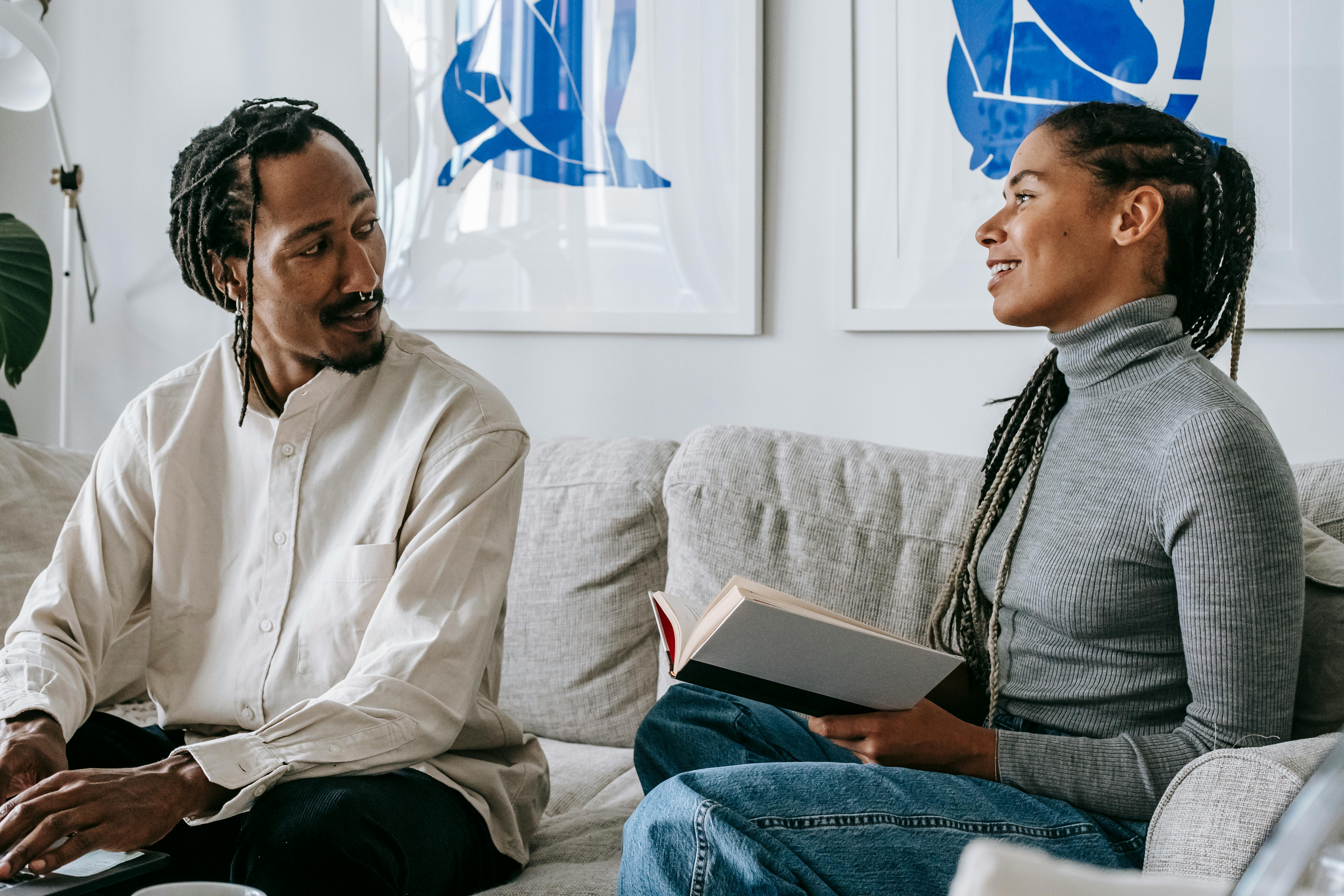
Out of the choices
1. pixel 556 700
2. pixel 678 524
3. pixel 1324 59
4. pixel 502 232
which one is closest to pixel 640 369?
pixel 502 232

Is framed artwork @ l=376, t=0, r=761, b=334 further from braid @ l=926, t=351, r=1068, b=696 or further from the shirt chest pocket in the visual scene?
the shirt chest pocket

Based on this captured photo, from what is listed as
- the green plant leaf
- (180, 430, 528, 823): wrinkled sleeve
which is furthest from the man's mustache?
the green plant leaf

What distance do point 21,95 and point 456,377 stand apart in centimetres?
143

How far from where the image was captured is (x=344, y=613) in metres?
1.28

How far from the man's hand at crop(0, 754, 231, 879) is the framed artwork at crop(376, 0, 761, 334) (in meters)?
1.30

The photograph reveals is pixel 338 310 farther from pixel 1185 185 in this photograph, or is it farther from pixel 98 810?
pixel 1185 185

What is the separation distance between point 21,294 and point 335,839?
6.25ft

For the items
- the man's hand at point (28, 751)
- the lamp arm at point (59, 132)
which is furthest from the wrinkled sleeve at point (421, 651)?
the lamp arm at point (59, 132)

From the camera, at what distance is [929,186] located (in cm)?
193

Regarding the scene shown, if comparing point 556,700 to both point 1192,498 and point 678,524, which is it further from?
point 1192,498

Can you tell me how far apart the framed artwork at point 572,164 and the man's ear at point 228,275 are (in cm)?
82

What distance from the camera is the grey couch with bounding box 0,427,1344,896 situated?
5.21 feet

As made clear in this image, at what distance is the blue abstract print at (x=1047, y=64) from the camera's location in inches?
69.0

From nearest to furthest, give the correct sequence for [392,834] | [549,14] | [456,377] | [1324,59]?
[392,834] < [456,377] < [1324,59] < [549,14]
